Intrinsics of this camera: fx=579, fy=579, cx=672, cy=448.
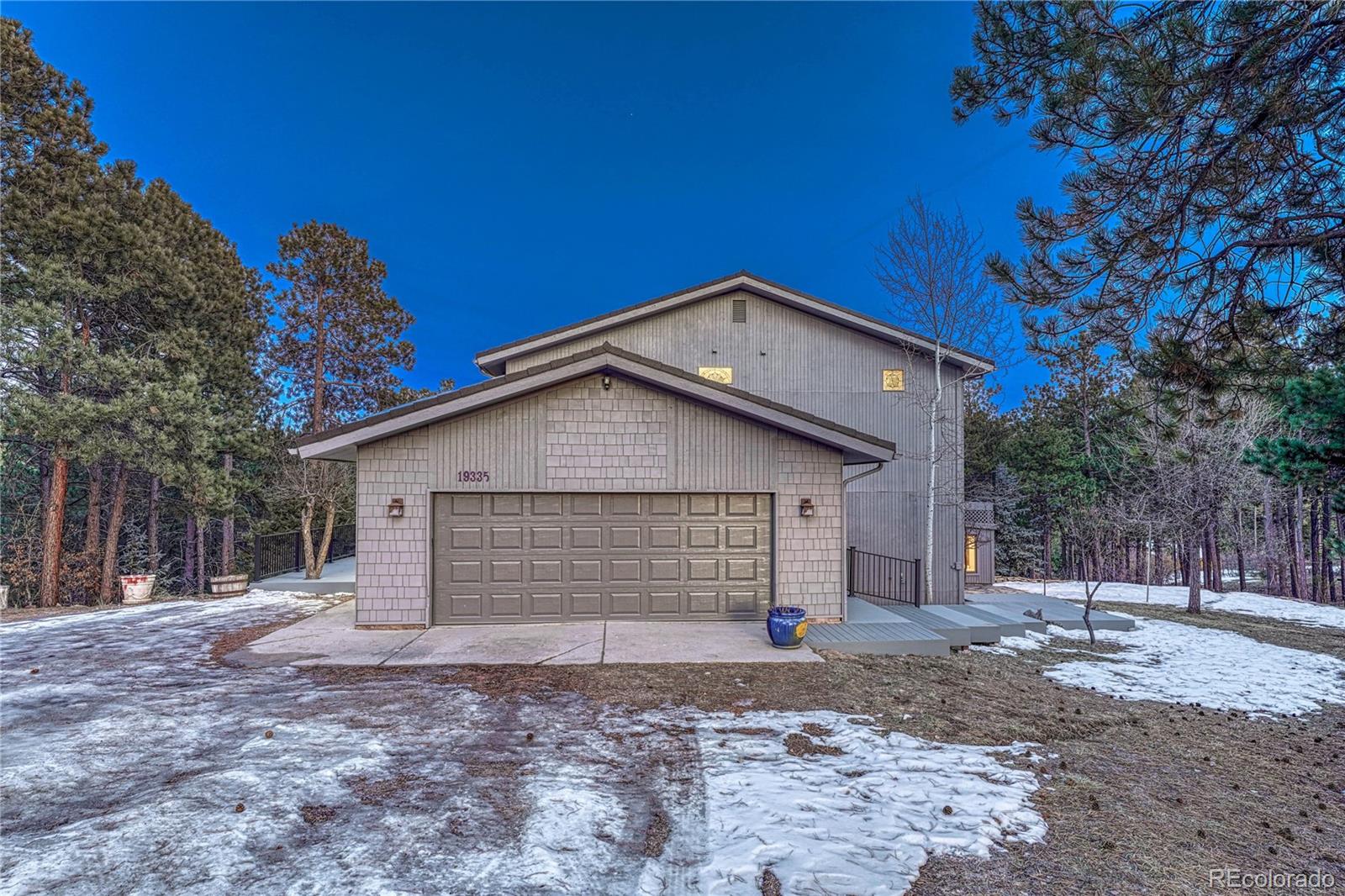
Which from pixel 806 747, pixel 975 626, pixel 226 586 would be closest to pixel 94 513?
pixel 226 586

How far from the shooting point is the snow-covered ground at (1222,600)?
12930mm

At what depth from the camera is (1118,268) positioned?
17.0 ft

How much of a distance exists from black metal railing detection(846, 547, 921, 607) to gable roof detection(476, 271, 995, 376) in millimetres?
4341

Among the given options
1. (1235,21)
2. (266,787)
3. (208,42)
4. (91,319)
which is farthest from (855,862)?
(208,42)

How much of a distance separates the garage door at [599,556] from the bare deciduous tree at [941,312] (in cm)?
459

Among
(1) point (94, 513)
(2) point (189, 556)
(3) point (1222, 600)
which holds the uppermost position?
(1) point (94, 513)

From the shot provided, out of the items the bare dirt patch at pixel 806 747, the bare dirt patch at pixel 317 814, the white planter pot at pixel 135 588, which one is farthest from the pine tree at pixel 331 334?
the bare dirt patch at pixel 806 747

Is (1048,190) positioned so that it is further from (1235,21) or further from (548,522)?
(548,522)

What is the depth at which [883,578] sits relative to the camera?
39.0 feet

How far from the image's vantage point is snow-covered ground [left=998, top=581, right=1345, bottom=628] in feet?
42.4

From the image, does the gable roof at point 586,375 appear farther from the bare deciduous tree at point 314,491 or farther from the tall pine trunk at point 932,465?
the bare deciduous tree at point 314,491

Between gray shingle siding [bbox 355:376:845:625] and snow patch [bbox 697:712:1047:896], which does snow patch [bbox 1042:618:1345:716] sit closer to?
snow patch [bbox 697:712:1047:896]

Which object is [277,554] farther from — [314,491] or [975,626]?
[975,626]

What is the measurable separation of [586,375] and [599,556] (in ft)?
9.50
